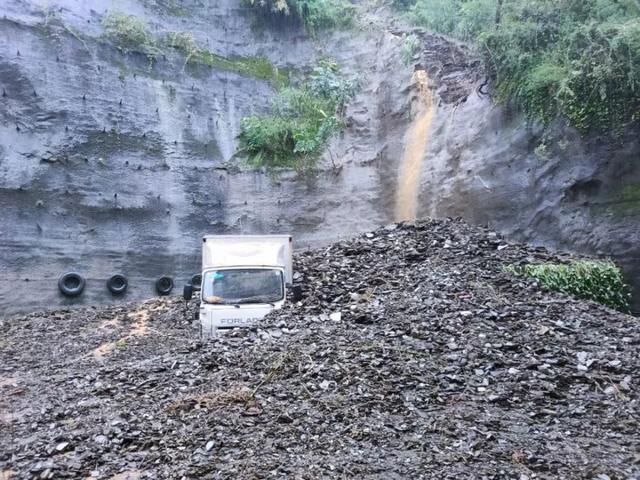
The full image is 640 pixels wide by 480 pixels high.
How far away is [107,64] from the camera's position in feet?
54.0

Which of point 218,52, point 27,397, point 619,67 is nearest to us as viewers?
point 27,397

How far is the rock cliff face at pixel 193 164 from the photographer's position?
1272 centimetres

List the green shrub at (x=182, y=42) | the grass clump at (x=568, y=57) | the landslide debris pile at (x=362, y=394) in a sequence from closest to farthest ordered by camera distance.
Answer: the landslide debris pile at (x=362, y=394) → the grass clump at (x=568, y=57) → the green shrub at (x=182, y=42)

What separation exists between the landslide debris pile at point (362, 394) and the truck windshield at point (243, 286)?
64cm

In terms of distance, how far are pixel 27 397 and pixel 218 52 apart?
14.2 meters

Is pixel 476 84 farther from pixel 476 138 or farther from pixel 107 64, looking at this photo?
pixel 107 64

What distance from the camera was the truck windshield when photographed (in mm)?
9266

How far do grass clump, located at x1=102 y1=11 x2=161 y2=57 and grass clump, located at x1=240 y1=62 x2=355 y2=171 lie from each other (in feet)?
12.6

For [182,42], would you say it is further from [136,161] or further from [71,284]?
[71,284]

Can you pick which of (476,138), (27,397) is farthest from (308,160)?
(27,397)

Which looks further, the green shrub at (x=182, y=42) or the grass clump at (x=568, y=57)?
the green shrub at (x=182, y=42)

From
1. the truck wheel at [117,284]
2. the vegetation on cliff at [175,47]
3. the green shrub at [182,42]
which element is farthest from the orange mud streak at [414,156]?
the truck wheel at [117,284]

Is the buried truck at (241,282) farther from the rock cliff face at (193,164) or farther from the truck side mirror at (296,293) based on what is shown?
the rock cliff face at (193,164)

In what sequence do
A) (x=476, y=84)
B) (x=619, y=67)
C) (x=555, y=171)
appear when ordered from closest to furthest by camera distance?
(x=619, y=67), (x=555, y=171), (x=476, y=84)
